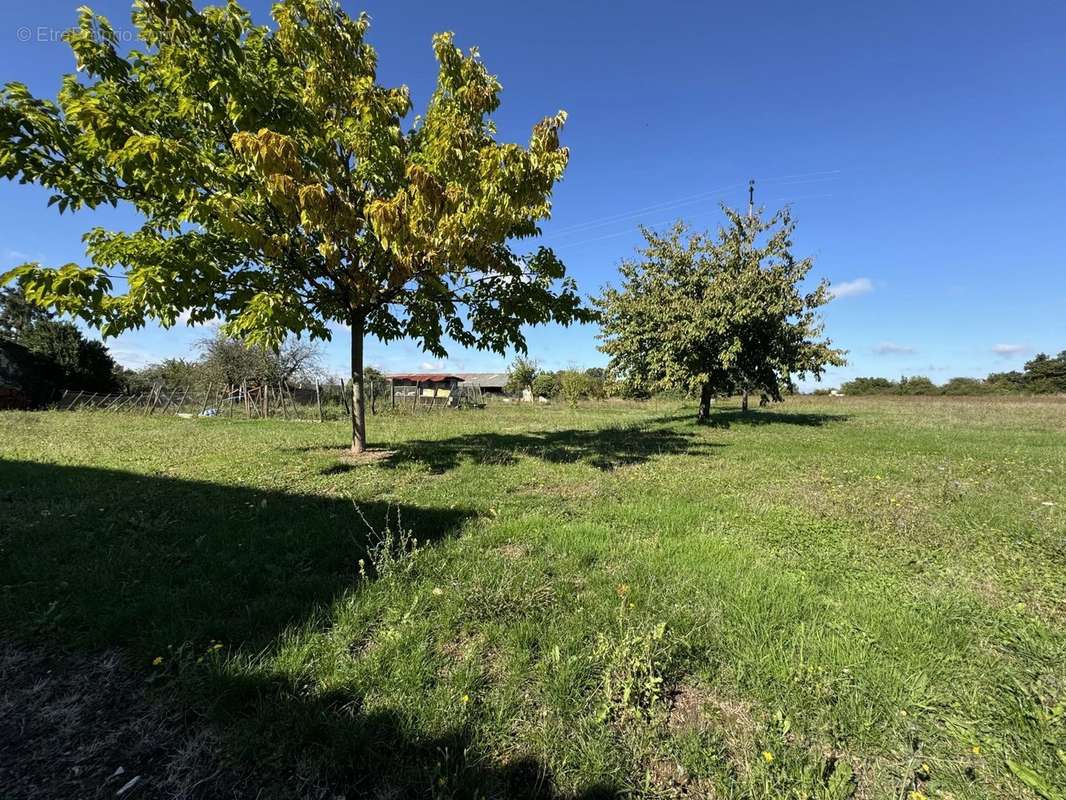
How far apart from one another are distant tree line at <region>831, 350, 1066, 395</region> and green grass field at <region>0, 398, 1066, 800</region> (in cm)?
6162

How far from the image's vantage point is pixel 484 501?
5.58 m

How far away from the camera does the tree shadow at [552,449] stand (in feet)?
26.8

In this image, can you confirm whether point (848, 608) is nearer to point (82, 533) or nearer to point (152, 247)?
point (82, 533)

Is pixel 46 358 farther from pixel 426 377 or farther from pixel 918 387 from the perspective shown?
pixel 918 387

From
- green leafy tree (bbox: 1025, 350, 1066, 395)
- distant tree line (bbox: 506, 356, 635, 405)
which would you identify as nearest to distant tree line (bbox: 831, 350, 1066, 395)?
green leafy tree (bbox: 1025, 350, 1066, 395)

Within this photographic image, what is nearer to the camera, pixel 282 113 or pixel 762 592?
pixel 762 592

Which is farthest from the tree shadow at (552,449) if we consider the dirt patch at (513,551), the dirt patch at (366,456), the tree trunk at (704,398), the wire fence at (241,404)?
the wire fence at (241,404)

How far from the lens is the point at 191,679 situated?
2.29 meters

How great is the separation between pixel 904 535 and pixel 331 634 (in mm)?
5180

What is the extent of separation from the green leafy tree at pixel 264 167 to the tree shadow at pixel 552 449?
2953mm

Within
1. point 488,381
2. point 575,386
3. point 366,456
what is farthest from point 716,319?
point 488,381

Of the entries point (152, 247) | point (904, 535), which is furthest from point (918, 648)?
point (152, 247)

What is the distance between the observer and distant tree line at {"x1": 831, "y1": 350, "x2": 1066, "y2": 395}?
4919 centimetres

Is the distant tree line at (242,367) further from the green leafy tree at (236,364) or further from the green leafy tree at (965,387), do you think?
the green leafy tree at (965,387)
